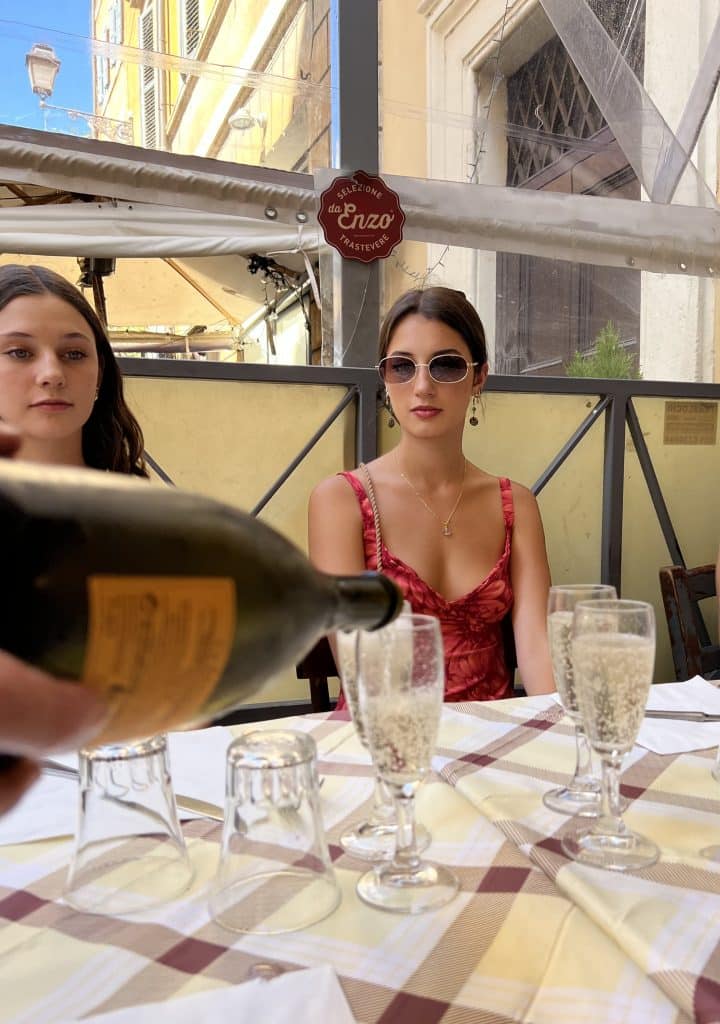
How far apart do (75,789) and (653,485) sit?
2949 millimetres

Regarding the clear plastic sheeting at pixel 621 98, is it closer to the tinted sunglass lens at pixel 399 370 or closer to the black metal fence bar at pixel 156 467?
the tinted sunglass lens at pixel 399 370

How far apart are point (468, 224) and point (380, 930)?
9.14 feet

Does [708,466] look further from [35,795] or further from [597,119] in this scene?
[35,795]

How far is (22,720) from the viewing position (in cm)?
40

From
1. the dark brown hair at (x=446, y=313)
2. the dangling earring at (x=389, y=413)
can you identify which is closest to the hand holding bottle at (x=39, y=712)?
the dark brown hair at (x=446, y=313)

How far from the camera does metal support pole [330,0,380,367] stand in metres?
2.94

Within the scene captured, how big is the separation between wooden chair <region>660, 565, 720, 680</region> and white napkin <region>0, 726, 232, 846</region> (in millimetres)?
1386

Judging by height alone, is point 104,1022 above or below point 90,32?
below

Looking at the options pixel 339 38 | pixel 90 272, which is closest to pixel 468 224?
pixel 339 38

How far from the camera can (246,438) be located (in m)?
2.85

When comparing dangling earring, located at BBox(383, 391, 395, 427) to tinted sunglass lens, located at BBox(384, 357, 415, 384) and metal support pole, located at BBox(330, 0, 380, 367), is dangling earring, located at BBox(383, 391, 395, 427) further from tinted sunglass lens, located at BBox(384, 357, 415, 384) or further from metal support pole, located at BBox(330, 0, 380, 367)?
tinted sunglass lens, located at BBox(384, 357, 415, 384)

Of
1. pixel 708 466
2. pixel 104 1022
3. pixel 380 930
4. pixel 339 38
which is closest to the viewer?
pixel 104 1022

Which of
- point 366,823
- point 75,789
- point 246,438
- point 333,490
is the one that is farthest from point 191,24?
point 366,823

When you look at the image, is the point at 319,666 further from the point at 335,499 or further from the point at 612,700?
the point at 612,700
